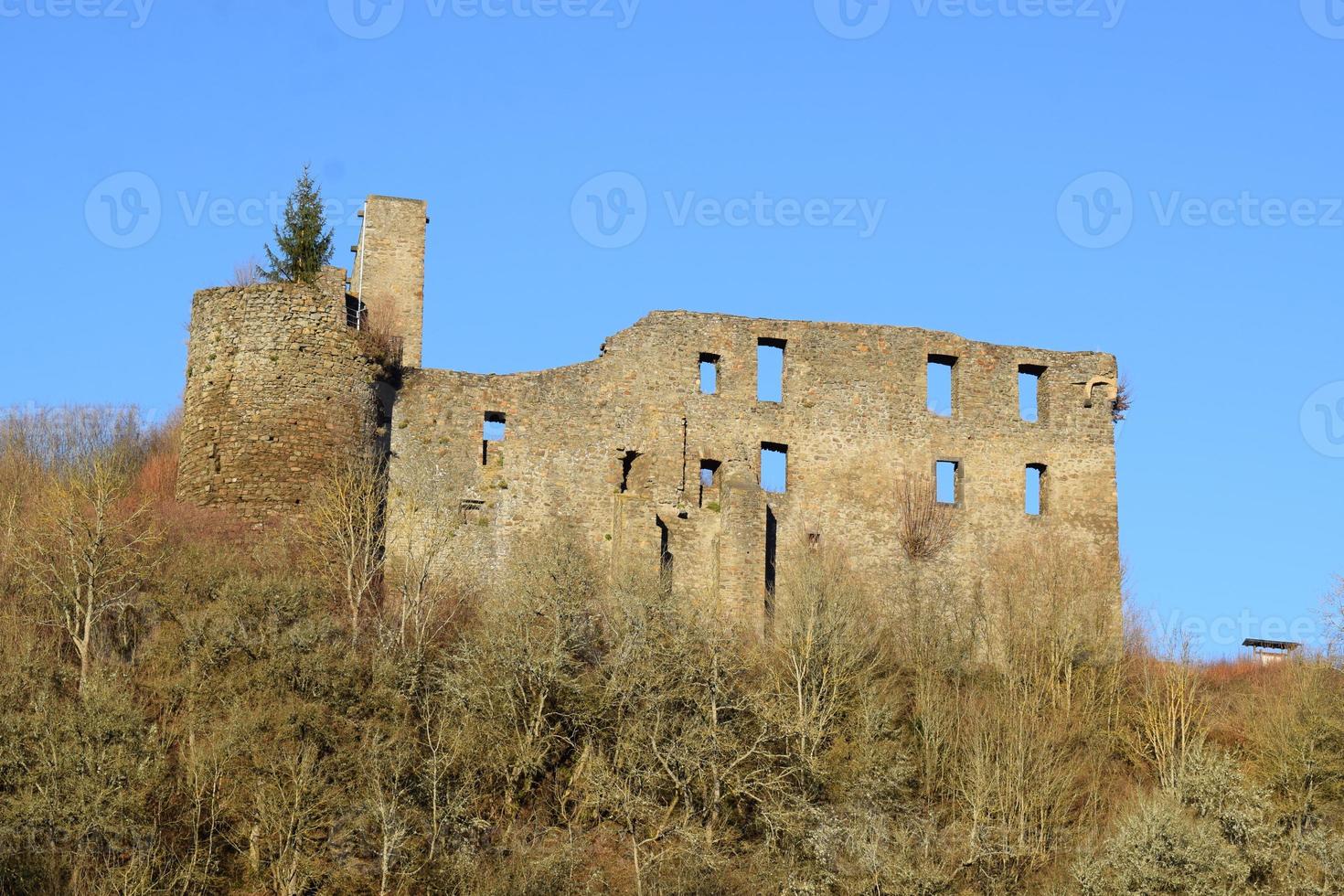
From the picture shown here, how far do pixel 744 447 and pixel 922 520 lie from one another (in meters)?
3.56

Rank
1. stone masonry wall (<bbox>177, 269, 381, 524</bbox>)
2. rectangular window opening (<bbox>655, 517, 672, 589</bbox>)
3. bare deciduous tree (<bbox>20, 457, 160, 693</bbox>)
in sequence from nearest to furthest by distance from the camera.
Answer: bare deciduous tree (<bbox>20, 457, 160, 693</bbox>) → stone masonry wall (<bbox>177, 269, 381, 524</bbox>) → rectangular window opening (<bbox>655, 517, 672, 589</bbox>)

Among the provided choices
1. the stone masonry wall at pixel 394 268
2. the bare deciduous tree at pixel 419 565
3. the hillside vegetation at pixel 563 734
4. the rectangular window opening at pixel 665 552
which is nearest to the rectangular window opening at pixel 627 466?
the rectangular window opening at pixel 665 552

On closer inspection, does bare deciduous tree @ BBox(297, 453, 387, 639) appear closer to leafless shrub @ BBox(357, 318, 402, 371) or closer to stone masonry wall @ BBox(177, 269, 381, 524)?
stone masonry wall @ BBox(177, 269, 381, 524)

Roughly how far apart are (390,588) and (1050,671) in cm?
1103

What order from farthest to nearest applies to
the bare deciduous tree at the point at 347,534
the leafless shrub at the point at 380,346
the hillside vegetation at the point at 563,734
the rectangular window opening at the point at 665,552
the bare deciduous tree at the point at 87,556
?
the rectangular window opening at the point at 665,552, the leafless shrub at the point at 380,346, the bare deciduous tree at the point at 347,534, the bare deciduous tree at the point at 87,556, the hillside vegetation at the point at 563,734

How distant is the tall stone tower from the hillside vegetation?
73cm

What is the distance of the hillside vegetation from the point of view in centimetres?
2555

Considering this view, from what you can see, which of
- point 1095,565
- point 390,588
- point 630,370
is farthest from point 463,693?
point 1095,565

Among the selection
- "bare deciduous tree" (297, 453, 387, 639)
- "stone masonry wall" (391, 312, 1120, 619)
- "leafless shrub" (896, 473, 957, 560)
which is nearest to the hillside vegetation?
"bare deciduous tree" (297, 453, 387, 639)

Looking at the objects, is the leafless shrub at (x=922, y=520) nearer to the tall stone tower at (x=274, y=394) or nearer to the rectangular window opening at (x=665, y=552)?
the rectangular window opening at (x=665, y=552)

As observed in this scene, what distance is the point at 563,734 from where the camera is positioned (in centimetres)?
2866

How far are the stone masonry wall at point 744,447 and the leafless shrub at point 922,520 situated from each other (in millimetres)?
143

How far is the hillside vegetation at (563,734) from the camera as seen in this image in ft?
83.8

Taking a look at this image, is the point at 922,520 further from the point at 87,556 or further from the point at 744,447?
the point at 87,556
